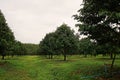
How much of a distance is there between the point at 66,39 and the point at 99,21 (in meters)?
36.8

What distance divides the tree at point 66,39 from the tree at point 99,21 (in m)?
33.6

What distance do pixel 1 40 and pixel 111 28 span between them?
27.0 metres

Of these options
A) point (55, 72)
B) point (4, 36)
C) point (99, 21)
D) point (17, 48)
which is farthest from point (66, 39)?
point (99, 21)

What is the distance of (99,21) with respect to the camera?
90.0ft

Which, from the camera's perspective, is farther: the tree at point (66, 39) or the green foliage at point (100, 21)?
the tree at point (66, 39)

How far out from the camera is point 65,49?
6631cm

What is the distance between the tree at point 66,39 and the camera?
210 feet

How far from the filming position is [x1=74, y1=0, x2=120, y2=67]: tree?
83.3ft

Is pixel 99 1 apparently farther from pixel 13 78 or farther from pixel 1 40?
pixel 1 40

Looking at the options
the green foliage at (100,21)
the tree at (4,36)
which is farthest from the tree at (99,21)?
the tree at (4,36)

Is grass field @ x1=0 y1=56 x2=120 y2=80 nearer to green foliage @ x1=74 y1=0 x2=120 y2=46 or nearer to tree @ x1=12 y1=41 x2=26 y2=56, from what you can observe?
green foliage @ x1=74 y1=0 x2=120 y2=46

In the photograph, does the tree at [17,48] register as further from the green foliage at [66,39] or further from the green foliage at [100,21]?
the green foliage at [100,21]

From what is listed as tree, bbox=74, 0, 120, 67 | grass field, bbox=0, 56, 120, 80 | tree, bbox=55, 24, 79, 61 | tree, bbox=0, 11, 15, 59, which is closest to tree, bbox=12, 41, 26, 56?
tree, bbox=0, 11, 15, 59

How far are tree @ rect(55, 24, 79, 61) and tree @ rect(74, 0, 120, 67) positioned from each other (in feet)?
110
